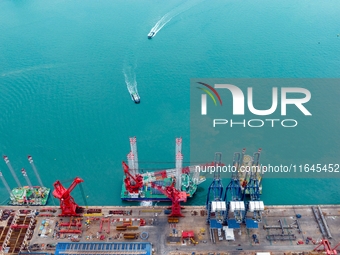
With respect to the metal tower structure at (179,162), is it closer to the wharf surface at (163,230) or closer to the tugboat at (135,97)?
the wharf surface at (163,230)

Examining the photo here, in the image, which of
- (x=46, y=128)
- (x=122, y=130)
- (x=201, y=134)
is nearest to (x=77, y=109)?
(x=46, y=128)

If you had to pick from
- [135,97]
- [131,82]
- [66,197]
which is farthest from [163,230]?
[131,82]

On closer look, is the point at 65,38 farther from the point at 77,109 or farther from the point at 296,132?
the point at 296,132

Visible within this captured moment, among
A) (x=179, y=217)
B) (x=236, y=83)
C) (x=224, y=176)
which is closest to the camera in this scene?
(x=179, y=217)

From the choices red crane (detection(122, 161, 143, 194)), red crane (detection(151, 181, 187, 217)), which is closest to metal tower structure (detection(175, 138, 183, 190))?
red crane (detection(151, 181, 187, 217))

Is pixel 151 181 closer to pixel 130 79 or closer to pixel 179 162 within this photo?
pixel 179 162

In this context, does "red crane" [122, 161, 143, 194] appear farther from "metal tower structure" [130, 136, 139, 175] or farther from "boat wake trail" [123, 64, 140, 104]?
"boat wake trail" [123, 64, 140, 104]
